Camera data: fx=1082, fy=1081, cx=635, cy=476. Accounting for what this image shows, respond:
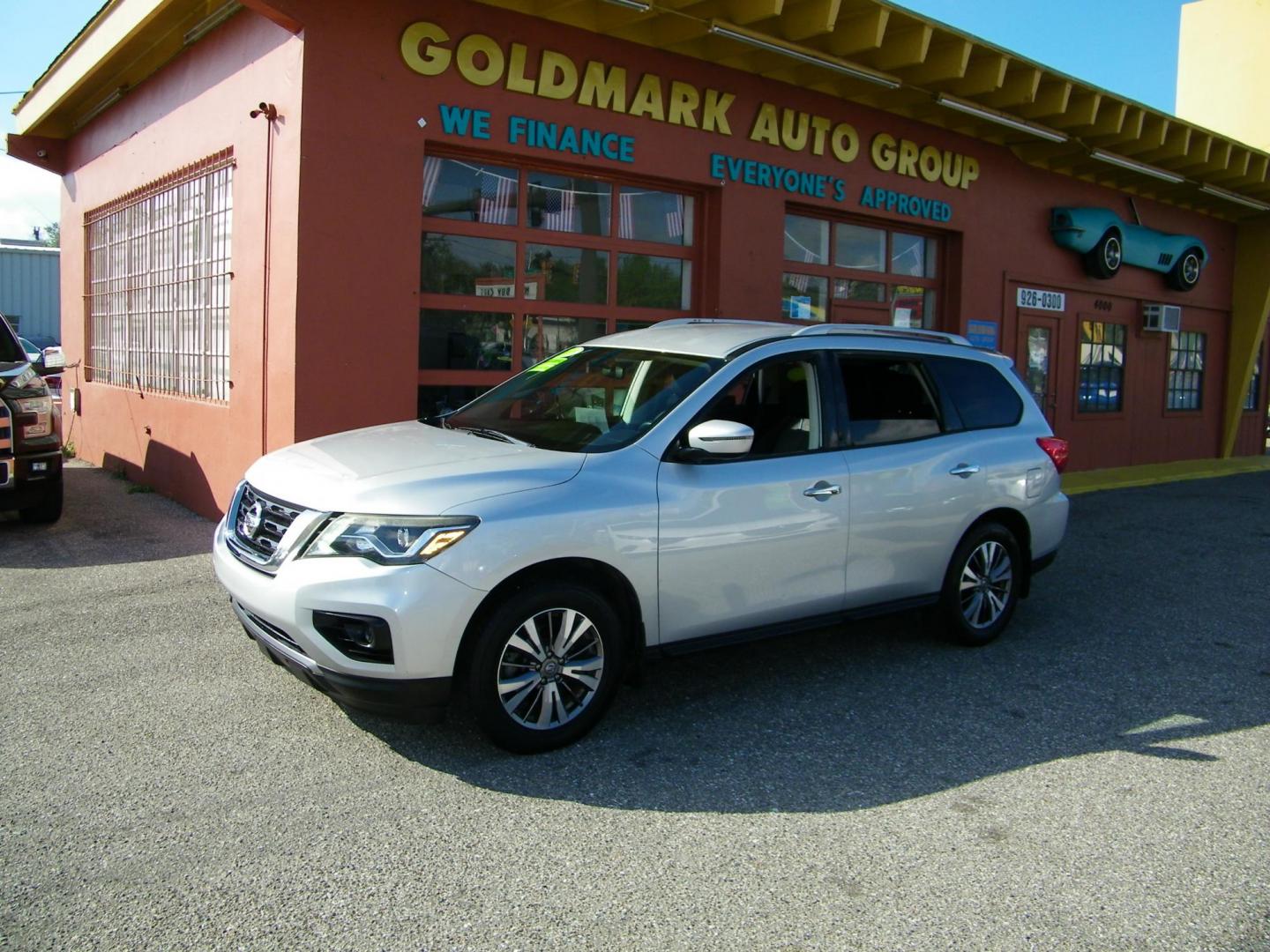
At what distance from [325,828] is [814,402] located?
10.1 ft

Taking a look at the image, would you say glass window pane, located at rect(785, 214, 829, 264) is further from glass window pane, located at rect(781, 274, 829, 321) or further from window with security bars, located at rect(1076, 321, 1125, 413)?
window with security bars, located at rect(1076, 321, 1125, 413)

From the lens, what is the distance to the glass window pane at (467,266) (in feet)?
28.5

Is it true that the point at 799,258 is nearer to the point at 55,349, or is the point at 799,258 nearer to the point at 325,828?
the point at 55,349

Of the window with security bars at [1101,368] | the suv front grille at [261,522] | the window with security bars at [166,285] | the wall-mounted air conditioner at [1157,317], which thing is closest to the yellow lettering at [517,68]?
the window with security bars at [166,285]

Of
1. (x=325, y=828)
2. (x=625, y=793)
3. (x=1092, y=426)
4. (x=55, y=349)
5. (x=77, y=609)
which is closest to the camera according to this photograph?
(x=325, y=828)

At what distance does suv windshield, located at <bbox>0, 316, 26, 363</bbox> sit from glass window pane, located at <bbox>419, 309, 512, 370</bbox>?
3.25 m

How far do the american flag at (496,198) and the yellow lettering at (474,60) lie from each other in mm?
759

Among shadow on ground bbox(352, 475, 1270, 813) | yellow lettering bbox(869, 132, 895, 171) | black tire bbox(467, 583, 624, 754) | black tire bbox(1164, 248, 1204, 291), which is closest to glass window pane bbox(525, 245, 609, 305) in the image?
yellow lettering bbox(869, 132, 895, 171)

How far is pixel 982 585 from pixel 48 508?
7.18 meters

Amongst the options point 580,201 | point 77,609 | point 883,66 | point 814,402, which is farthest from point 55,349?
point 883,66

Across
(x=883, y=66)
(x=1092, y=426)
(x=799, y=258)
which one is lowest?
(x=1092, y=426)

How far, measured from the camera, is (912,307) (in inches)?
509

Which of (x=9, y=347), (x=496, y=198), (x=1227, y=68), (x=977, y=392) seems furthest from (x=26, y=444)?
(x=1227, y=68)

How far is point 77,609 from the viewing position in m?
6.38
